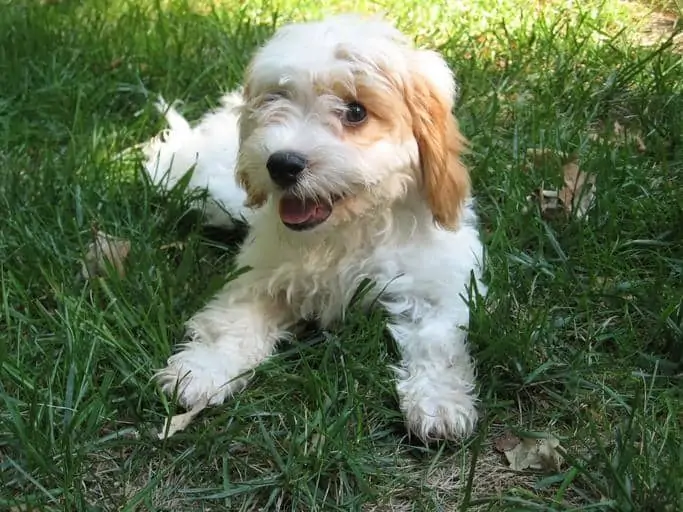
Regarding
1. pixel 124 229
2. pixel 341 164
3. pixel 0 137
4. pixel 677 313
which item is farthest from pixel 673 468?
pixel 0 137

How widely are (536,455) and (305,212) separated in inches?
40.7

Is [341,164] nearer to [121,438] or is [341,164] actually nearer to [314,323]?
[314,323]

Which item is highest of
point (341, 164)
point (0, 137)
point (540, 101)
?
point (341, 164)

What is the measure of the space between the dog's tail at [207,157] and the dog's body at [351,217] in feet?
1.53

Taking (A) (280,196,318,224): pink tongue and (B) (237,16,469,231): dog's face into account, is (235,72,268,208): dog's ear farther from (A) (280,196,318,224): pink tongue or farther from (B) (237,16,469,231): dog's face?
(A) (280,196,318,224): pink tongue

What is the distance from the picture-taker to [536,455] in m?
2.32

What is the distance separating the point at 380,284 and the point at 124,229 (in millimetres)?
1176

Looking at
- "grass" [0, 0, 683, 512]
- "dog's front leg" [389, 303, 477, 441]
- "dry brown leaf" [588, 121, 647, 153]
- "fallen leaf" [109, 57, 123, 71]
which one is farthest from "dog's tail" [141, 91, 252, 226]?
"dry brown leaf" [588, 121, 647, 153]

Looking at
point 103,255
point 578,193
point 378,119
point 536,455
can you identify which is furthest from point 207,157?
point 536,455

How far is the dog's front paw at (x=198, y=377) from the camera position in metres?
2.49

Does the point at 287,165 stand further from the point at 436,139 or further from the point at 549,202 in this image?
the point at 549,202

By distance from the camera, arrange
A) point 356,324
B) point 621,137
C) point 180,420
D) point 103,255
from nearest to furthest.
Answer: point 180,420, point 356,324, point 103,255, point 621,137

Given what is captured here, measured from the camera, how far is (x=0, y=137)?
12.9ft

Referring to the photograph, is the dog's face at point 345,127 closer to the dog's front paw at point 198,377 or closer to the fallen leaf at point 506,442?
the dog's front paw at point 198,377
